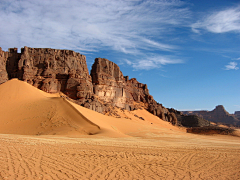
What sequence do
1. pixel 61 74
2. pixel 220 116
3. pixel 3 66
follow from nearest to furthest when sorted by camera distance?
pixel 3 66 < pixel 61 74 < pixel 220 116

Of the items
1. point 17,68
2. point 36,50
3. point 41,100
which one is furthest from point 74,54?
point 41,100

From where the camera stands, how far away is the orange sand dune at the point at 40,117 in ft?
60.3

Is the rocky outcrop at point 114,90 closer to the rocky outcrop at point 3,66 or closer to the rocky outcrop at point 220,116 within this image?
the rocky outcrop at point 3,66

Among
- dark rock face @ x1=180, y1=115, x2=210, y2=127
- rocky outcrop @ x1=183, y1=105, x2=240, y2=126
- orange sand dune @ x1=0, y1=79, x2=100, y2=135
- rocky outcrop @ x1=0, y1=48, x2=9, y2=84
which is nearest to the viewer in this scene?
orange sand dune @ x1=0, y1=79, x2=100, y2=135

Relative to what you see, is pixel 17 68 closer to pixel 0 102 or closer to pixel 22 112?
pixel 0 102

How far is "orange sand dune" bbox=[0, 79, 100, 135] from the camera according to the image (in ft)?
60.3

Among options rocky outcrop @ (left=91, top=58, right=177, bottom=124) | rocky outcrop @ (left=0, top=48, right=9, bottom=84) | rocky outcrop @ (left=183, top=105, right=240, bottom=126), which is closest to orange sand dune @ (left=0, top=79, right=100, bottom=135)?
rocky outcrop @ (left=0, top=48, right=9, bottom=84)

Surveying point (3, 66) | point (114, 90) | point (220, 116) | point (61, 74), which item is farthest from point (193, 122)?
point (220, 116)

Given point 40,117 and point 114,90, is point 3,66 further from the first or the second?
point 114,90

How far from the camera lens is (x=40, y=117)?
66.6ft

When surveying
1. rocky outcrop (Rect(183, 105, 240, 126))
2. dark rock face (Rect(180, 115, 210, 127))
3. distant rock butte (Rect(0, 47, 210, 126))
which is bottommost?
dark rock face (Rect(180, 115, 210, 127))

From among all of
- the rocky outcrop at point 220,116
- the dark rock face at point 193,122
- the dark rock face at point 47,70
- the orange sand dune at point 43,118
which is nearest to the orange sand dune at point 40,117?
the orange sand dune at point 43,118

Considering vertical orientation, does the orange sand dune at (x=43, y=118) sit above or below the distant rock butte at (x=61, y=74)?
below

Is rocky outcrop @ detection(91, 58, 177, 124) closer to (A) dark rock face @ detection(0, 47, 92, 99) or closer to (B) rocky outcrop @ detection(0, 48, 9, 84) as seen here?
(A) dark rock face @ detection(0, 47, 92, 99)
